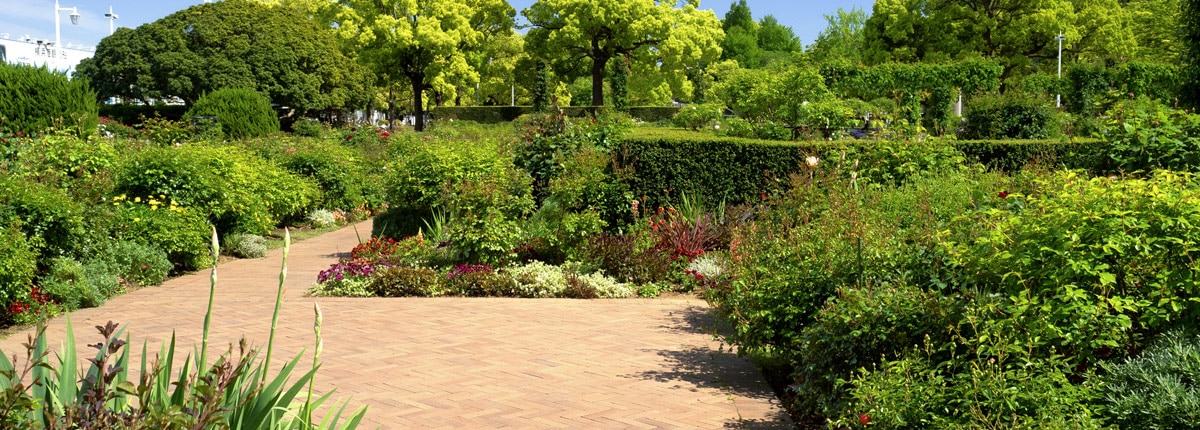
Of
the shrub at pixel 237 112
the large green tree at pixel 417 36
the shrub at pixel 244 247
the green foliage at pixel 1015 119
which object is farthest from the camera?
the large green tree at pixel 417 36

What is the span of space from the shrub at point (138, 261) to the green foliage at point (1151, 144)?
8.23 m

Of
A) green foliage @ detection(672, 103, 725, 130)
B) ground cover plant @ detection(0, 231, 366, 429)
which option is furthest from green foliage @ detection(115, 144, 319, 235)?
ground cover plant @ detection(0, 231, 366, 429)

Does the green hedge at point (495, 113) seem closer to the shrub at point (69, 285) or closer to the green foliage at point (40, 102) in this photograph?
the green foliage at point (40, 102)

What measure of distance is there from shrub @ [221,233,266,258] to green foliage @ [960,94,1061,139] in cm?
1118

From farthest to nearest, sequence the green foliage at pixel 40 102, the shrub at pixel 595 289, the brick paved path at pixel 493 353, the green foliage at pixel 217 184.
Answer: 1. the green foliage at pixel 40 102
2. the green foliage at pixel 217 184
3. the shrub at pixel 595 289
4. the brick paved path at pixel 493 353

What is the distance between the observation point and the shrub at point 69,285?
26.1 feet

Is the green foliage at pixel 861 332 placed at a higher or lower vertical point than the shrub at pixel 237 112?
lower

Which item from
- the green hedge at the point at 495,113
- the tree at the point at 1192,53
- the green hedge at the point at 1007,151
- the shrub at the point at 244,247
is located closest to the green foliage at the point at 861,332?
the green hedge at the point at 1007,151

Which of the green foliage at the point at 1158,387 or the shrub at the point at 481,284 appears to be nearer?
the green foliage at the point at 1158,387

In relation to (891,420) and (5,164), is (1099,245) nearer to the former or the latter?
(891,420)

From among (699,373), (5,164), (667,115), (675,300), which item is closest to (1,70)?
(5,164)

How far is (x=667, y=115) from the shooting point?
44.3 meters

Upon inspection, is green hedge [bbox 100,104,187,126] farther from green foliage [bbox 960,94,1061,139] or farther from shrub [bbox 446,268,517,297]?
shrub [bbox 446,268,517,297]

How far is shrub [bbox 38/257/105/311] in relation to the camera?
26.1 feet
